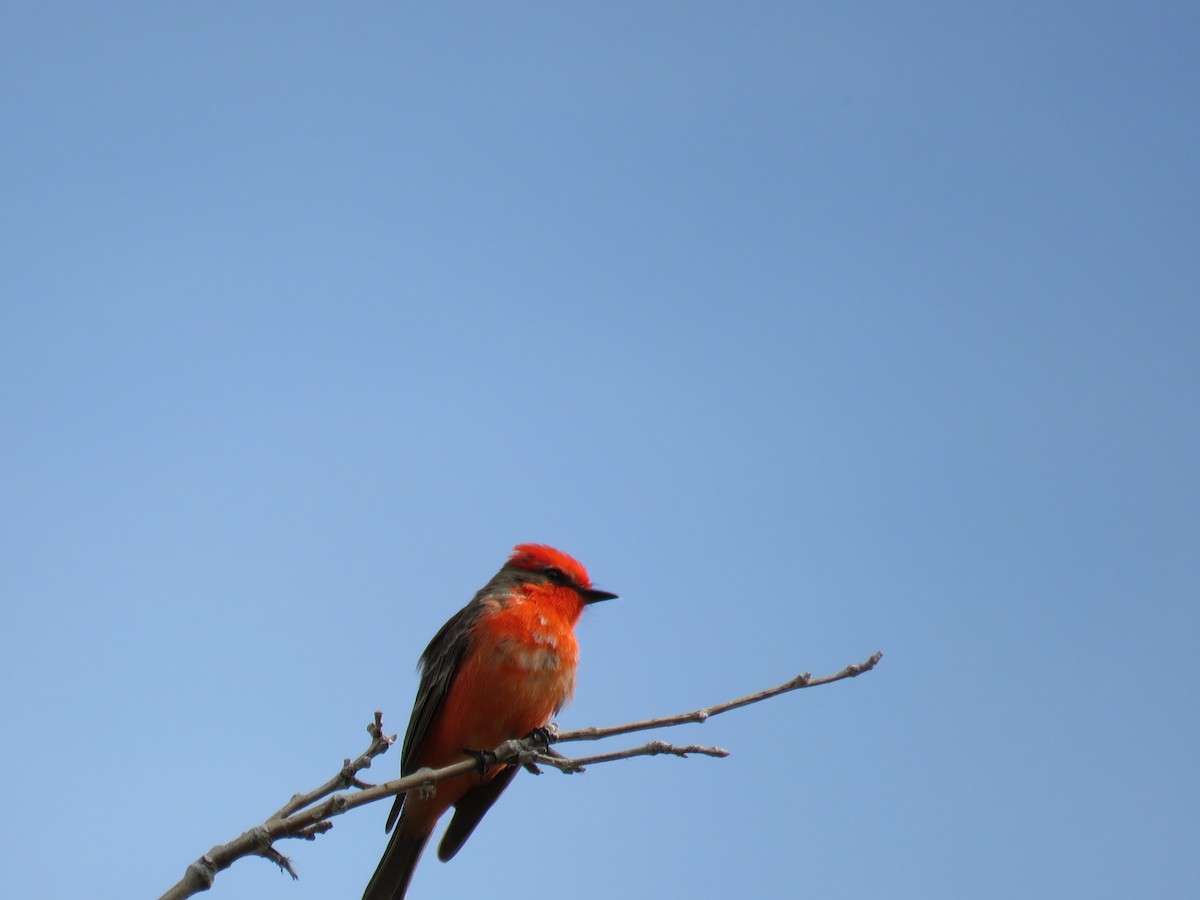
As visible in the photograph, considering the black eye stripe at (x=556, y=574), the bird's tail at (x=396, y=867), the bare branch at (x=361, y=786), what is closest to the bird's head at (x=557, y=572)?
the black eye stripe at (x=556, y=574)

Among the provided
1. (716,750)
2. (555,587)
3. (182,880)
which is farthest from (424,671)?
(182,880)

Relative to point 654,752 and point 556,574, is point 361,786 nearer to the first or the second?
point 654,752

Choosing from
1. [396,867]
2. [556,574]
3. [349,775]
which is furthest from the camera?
[556,574]

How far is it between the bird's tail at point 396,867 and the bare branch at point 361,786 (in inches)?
109

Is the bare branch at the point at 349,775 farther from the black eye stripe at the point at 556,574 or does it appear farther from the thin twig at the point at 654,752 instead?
the black eye stripe at the point at 556,574

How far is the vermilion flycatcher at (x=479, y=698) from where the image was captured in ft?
24.9

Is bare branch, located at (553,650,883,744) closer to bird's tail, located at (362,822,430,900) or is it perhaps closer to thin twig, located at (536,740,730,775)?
thin twig, located at (536,740,730,775)

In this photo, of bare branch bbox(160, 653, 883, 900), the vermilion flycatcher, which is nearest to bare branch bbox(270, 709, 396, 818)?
bare branch bbox(160, 653, 883, 900)

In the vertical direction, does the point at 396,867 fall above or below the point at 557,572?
below

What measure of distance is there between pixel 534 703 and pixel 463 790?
906 millimetres

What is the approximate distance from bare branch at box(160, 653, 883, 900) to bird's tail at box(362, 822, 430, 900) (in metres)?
2.77

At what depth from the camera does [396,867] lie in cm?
781

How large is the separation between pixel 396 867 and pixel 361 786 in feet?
11.6

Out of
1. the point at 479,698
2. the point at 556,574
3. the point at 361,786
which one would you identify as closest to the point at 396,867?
the point at 479,698
